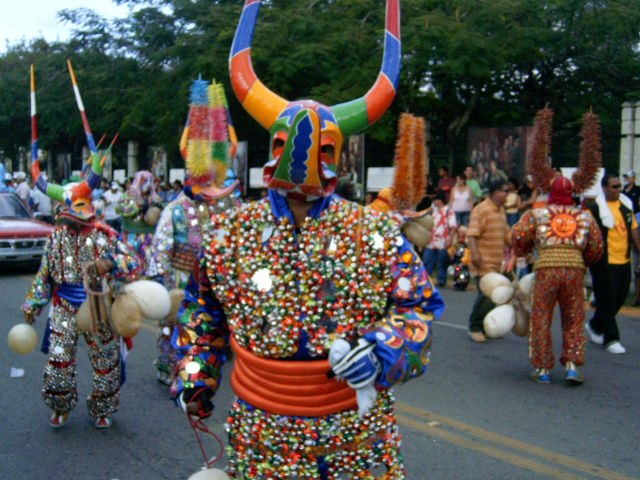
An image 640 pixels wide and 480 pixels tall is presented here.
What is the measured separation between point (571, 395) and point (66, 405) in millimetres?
3986

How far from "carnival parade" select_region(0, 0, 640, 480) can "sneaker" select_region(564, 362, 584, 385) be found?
2 centimetres

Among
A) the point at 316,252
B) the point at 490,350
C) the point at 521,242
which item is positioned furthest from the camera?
the point at 490,350

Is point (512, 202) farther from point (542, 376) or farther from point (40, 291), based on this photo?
point (40, 291)

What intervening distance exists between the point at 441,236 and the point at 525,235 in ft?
19.1

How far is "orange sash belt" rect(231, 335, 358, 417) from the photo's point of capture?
2.45 meters

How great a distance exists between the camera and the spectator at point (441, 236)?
40.6 ft

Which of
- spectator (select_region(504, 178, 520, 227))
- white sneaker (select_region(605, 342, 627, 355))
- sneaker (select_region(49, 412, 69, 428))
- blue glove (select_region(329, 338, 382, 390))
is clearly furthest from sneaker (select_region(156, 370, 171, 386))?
spectator (select_region(504, 178, 520, 227))

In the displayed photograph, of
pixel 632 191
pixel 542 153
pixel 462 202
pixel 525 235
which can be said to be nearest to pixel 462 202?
pixel 462 202

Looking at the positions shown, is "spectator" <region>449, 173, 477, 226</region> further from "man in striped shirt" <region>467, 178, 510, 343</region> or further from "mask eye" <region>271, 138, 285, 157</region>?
"mask eye" <region>271, 138, 285, 157</region>

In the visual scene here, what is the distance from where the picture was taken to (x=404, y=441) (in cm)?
510

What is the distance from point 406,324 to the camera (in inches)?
94.2

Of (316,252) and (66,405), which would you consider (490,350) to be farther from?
(316,252)

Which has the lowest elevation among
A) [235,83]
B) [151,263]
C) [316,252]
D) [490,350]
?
[490,350]

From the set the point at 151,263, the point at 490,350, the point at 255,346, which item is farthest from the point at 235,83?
the point at 490,350
